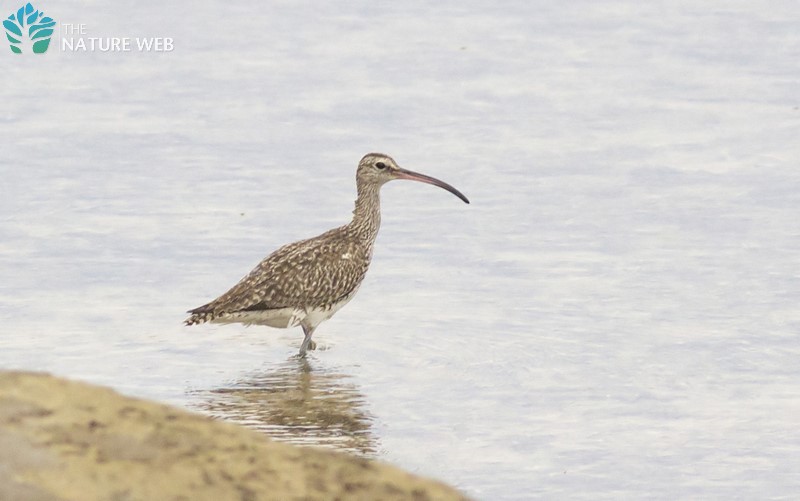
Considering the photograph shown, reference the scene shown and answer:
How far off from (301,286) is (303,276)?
180mm

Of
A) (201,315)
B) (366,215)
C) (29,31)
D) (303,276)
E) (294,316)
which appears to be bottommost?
(294,316)

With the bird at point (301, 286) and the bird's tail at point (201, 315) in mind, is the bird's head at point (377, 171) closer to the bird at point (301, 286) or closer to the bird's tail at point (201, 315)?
the bird at point (301, 286)

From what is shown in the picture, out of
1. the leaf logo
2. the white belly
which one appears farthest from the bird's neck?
the leaf logo

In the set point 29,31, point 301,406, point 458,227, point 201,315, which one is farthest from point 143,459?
point 29,31

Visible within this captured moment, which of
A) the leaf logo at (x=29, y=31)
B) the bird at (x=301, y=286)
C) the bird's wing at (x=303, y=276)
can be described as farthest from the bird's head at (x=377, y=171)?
the leaf logo at (x=29, y=31)

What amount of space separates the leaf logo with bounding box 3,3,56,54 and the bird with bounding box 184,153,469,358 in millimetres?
10262

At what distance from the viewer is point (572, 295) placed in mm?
14711

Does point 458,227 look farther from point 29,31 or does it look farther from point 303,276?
point 29,31

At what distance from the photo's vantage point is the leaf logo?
24.4m

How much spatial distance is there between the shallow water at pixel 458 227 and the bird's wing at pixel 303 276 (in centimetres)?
36

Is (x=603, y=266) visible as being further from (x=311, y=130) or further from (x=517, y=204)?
(x=311, y=130)

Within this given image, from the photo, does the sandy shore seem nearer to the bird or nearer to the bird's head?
the bird

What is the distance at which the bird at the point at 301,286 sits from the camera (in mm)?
14055

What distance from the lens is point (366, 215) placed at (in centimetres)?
1546
